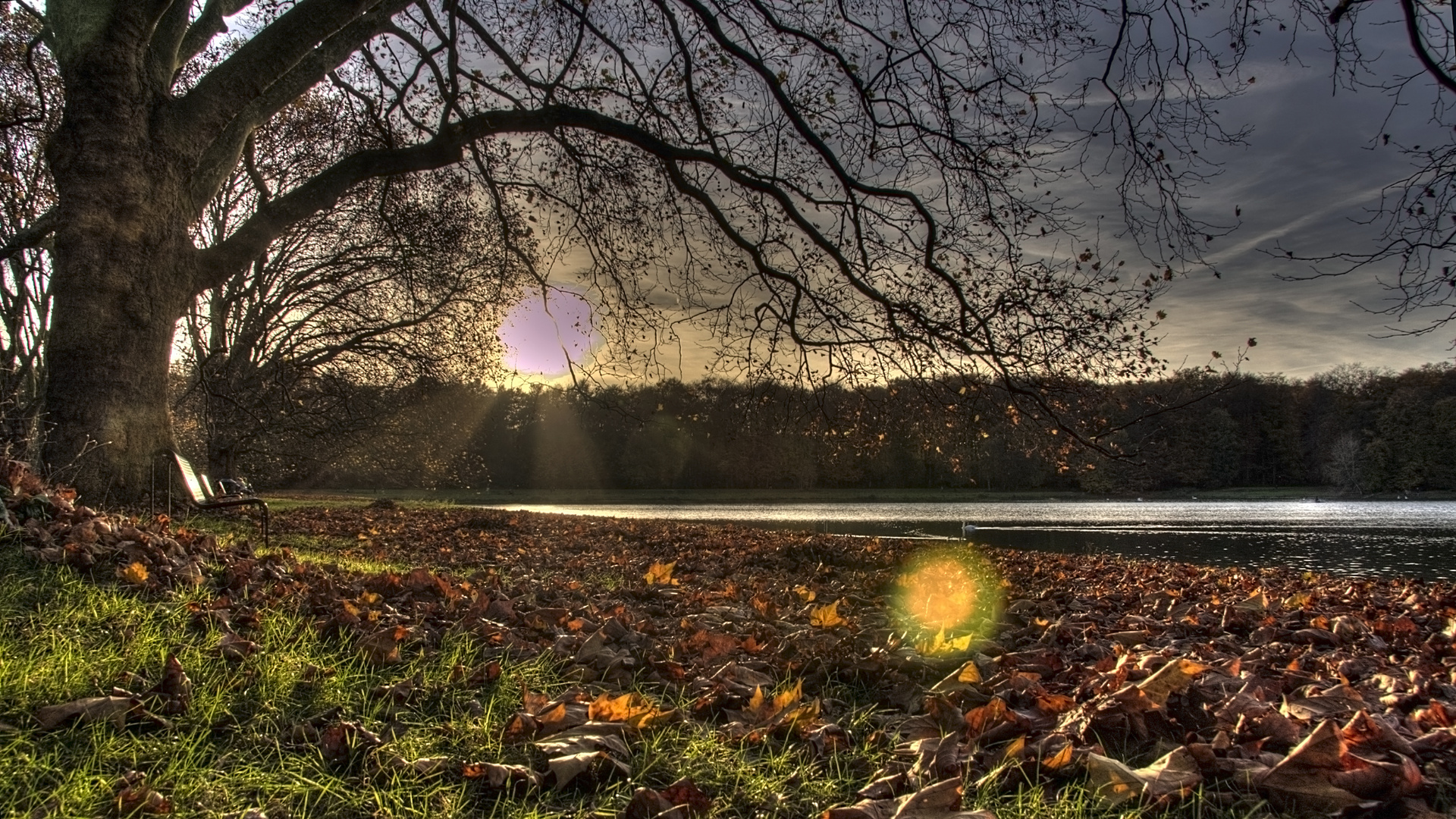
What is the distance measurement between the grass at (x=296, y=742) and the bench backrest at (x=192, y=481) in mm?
3621

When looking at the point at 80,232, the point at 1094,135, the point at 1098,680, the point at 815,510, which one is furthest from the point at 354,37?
the point at 815,510

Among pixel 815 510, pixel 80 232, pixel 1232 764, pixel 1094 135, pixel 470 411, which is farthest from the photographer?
pixel 815 510

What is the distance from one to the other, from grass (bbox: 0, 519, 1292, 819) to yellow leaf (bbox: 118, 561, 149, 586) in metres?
0.21

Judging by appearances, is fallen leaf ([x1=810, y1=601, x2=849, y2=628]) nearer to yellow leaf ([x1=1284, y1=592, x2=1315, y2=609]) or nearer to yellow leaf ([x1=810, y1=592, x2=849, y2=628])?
yellow leaf ([x1=810, y1=592, x2=849, y2=628])

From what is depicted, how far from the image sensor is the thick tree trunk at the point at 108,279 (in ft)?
19.9

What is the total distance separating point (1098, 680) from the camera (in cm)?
293

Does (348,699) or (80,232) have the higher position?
(80,232)

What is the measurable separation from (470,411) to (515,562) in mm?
22013

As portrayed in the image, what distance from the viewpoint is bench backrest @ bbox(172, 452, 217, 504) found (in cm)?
661

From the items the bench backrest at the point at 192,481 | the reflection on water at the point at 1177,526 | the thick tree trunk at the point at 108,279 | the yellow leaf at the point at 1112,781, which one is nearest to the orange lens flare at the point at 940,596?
the yellow leaf at the point at 1112,781

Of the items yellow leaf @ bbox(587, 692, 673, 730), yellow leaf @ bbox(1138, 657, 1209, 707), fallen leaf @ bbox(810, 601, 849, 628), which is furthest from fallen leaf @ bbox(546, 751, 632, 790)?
fallen leaf @ bbox(810, 601, 849, 628)

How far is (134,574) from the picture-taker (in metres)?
3.57

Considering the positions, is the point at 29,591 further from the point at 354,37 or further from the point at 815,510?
the point at 815,510

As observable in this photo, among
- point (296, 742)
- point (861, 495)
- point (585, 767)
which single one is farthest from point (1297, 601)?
point (861, 495)
